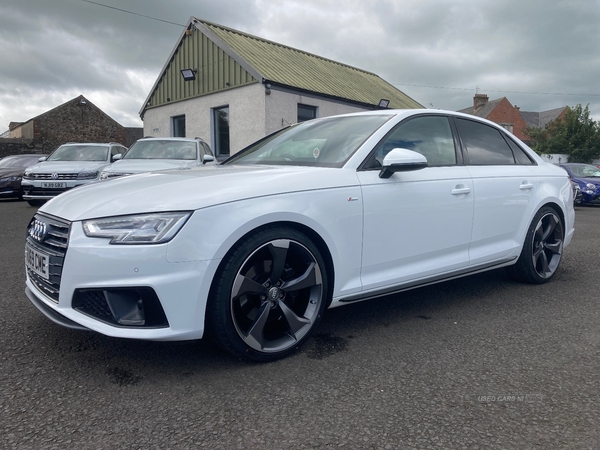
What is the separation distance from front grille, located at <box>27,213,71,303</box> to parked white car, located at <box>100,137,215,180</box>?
5629mm

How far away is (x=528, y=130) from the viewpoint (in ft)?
136

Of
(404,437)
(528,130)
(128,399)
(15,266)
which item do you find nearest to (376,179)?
(404,437)

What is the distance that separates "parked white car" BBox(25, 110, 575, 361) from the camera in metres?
2.36

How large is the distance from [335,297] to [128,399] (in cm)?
128

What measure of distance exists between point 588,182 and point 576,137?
84.2 feet

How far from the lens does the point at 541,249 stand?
14.6 feet

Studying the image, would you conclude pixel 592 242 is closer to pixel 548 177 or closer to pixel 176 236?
pixel 548 177

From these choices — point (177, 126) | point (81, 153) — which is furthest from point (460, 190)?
point (177, 126)

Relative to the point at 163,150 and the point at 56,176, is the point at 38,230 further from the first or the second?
the point at 56,176

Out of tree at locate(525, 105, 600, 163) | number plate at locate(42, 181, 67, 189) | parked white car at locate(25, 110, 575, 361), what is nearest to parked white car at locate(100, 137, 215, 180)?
number plate at locate(42, 181, 67, 189)

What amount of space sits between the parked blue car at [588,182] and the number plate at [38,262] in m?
15.8

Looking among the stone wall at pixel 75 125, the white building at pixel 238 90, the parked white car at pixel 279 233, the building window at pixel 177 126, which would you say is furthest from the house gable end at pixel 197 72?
the stone wall at pixel 75 125

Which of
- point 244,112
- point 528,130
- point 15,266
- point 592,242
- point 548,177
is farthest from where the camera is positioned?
point 528,130

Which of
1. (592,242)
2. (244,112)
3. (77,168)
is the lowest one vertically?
(592,242)
